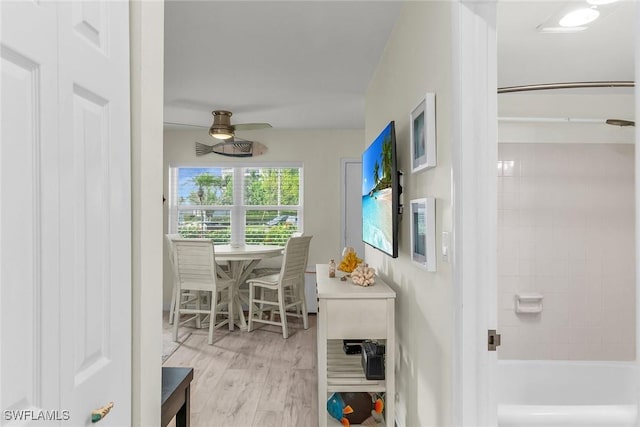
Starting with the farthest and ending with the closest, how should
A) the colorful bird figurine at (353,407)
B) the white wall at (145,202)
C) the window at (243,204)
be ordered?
the window at (243,204) → the colorful bird figurine at (353,407) → the white wall at (145,202)

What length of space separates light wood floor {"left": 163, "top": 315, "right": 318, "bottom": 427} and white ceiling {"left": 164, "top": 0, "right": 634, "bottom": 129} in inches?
95.4

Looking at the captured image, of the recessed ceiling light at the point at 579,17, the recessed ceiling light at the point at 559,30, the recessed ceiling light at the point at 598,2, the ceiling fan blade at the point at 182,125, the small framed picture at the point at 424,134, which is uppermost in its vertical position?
the ceiling fan blade at the point at 182,125

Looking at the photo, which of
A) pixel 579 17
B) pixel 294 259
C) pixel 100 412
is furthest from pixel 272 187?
pixel 100 412

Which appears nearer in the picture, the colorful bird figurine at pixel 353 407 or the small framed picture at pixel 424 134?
the small framed picture at pixel 424 134

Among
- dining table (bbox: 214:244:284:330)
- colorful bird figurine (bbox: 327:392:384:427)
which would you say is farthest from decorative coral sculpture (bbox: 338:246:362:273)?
dining table (bbox: 214:244:284:330)

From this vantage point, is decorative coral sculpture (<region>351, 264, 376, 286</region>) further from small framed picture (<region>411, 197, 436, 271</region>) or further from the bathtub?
the bathtub

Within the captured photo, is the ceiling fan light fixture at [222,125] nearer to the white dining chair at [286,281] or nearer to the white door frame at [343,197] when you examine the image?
the white dining chair at [286,281]

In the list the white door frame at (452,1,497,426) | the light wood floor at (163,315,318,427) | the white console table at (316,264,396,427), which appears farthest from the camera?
the light wood floor at (163,315,318,427)

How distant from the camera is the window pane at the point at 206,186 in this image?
557cm

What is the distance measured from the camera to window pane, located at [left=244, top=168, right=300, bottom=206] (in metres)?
5.58

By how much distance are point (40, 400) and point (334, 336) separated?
1.58 metres

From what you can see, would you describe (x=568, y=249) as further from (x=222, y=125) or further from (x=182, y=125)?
(x=182, y=125)

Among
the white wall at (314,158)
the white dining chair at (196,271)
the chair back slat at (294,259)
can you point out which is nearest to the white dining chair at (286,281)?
the chair back slat at (294,259)

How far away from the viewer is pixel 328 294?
85.0 inches
